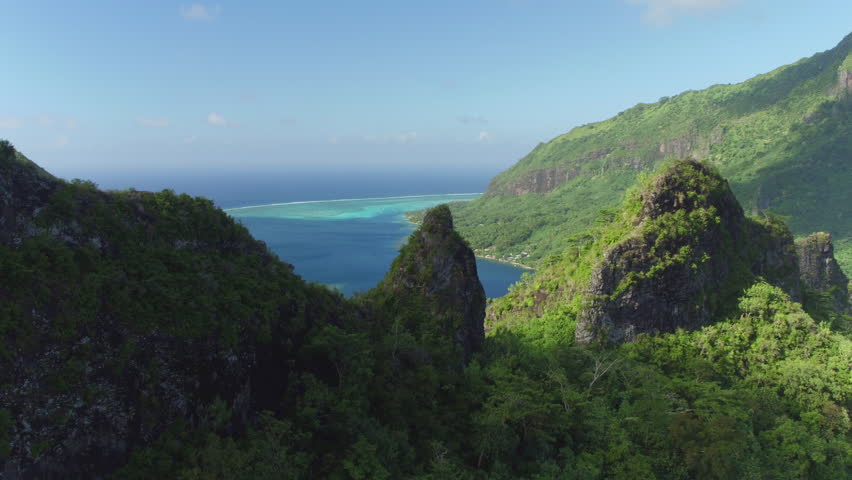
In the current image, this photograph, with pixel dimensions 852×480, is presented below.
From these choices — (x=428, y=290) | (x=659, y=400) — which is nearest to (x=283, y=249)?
(x=428, y=290)

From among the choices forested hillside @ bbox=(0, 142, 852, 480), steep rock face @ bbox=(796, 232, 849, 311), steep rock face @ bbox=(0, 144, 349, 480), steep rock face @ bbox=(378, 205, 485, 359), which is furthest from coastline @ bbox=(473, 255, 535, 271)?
steep rock face @ bbox=(0, 144, 349, 480)

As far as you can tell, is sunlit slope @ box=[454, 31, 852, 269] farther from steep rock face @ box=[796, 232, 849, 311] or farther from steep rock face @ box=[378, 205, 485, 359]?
steep rock face @ box=[378, 205, 485, 359]

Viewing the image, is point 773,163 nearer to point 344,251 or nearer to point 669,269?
point 344,251

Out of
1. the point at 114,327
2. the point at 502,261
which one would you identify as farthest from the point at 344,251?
the point at 114,327

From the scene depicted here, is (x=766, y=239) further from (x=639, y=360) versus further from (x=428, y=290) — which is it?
(x=428, y=290)

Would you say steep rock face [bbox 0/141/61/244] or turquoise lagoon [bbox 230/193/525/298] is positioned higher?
steep rock face [bbox 0/141/61/244]

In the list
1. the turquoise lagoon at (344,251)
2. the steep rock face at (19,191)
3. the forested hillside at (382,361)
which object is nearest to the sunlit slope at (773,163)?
the turquoise lagoon at (344,251)

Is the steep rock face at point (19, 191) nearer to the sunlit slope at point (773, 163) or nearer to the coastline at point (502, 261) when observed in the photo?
the coastline at point (502, 261)
